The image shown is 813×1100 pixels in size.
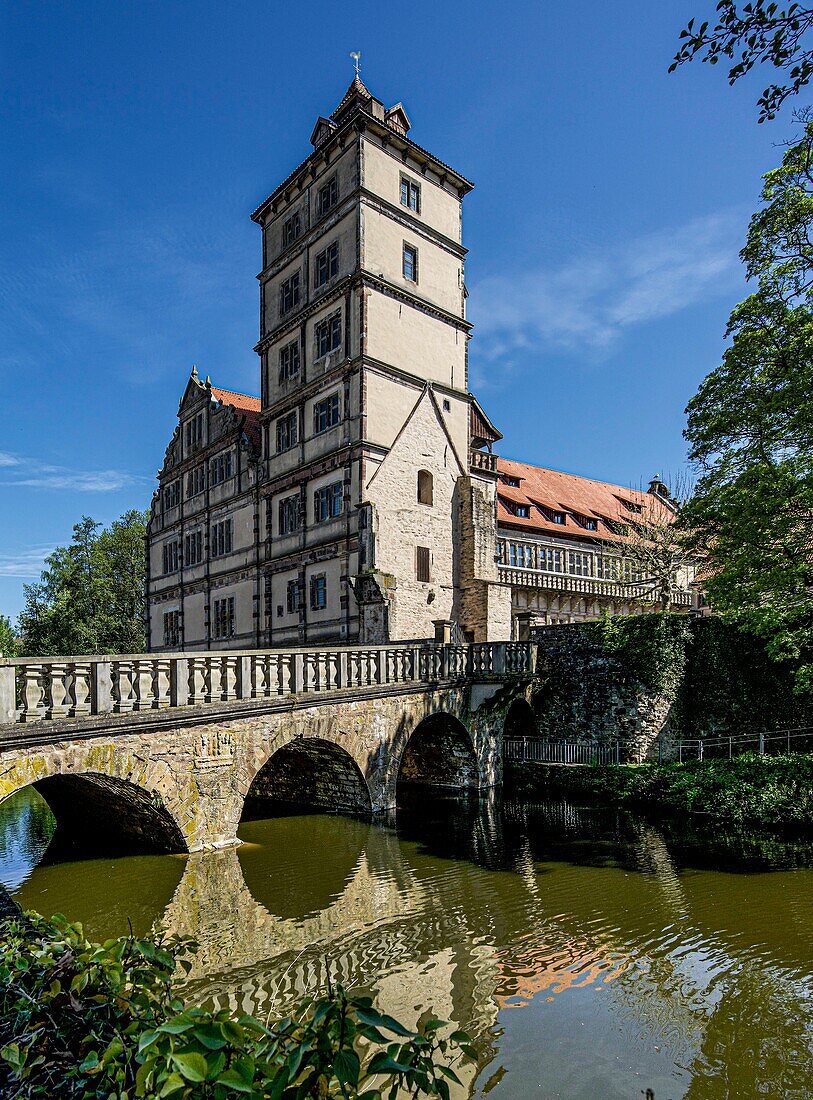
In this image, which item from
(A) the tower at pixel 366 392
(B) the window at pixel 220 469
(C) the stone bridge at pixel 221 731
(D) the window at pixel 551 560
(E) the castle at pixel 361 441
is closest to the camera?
(C) the stone bridge at pixel 221 731

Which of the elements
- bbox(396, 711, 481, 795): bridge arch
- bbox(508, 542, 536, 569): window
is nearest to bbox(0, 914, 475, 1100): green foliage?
bbox(396, 711, 481, 795): bridge arch

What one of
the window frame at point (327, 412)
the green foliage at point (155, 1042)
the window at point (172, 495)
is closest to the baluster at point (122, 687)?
the green foliage at point (155, 1042)

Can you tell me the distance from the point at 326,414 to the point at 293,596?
295 inches

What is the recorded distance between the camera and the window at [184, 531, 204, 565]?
36219 millimetres

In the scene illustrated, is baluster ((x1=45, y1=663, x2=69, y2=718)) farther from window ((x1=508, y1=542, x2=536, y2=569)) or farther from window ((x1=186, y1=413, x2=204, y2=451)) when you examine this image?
window ((x1=186, y1=413, x2=204, y2=451))

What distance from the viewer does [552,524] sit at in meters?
38.5

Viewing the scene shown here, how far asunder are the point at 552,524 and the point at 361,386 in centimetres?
1628

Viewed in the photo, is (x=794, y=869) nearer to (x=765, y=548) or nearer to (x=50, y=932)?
(x=765, y=548)

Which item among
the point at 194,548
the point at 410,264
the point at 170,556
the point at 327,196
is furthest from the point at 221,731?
the point at 170,556

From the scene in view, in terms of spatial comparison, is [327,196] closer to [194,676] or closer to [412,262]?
[412,262]

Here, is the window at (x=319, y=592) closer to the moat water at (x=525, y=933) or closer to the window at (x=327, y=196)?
the moat water at (x=525, y=933)

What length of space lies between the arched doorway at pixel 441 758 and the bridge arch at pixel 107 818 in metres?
10.0

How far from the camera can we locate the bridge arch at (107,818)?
13391 millimetres

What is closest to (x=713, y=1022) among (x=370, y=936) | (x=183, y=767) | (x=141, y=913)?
(x=370, y=936)
